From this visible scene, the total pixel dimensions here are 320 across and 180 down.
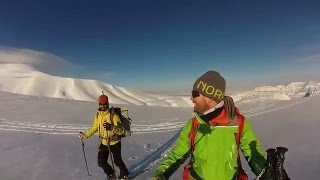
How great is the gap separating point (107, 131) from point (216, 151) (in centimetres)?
496

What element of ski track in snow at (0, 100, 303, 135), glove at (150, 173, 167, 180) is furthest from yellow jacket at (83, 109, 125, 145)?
ski track in snow at (0, 100, 303, 135)

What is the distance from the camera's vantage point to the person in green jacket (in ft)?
10.8

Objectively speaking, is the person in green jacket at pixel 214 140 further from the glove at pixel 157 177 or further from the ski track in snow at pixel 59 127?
the ski track in snow at pixel 59 127

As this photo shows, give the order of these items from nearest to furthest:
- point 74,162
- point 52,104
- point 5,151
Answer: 1. point 74,162
2. point 5,151
3. point 52,104

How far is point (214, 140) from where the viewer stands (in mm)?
3305

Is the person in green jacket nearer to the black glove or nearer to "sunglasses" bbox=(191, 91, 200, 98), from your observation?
"sunglasses" bbox=(191, 91, 200, 98)

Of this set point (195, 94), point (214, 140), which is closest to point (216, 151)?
point (214, 140)

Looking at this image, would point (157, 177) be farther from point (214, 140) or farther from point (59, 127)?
point (59, 127)

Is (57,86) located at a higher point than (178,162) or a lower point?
higher

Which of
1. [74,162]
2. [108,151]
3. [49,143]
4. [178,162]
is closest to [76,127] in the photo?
[49,143]

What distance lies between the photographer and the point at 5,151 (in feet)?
41.5

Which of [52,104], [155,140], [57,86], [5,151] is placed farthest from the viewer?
[57,86]

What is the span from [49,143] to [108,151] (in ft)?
22.4

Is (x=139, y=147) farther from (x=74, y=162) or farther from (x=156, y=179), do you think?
(x=156, y=179)
